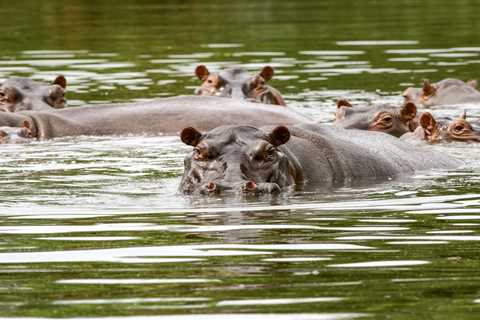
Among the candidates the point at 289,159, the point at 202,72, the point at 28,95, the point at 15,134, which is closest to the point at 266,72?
the point at 202,72

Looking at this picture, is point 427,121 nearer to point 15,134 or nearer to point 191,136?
point 15,134

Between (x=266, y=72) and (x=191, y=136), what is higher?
(x=191, y=136)

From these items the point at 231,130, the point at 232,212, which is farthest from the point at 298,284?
the point at 231,130

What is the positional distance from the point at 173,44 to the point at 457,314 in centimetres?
2188

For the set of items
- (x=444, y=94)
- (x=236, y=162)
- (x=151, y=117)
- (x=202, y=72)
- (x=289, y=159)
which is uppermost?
(x=236, y=162)

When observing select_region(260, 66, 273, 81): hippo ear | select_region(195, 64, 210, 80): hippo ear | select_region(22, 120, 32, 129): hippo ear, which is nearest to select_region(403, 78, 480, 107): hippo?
select_region(260, 66, 273, 81): hippo ear

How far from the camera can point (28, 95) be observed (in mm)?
18625

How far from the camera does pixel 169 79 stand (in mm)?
23031

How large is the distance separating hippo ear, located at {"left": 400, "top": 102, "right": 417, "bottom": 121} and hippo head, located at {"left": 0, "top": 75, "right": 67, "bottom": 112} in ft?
14.6

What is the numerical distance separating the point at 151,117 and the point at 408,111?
2.95m

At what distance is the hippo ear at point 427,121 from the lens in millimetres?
15703

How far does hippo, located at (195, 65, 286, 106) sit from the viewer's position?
19.0m

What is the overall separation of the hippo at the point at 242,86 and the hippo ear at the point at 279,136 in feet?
25.2

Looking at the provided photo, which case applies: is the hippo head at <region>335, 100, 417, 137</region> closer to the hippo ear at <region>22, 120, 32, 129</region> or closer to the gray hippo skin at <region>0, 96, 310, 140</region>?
the gray hippo skin at <region>0, 96, 310, 140</region>
